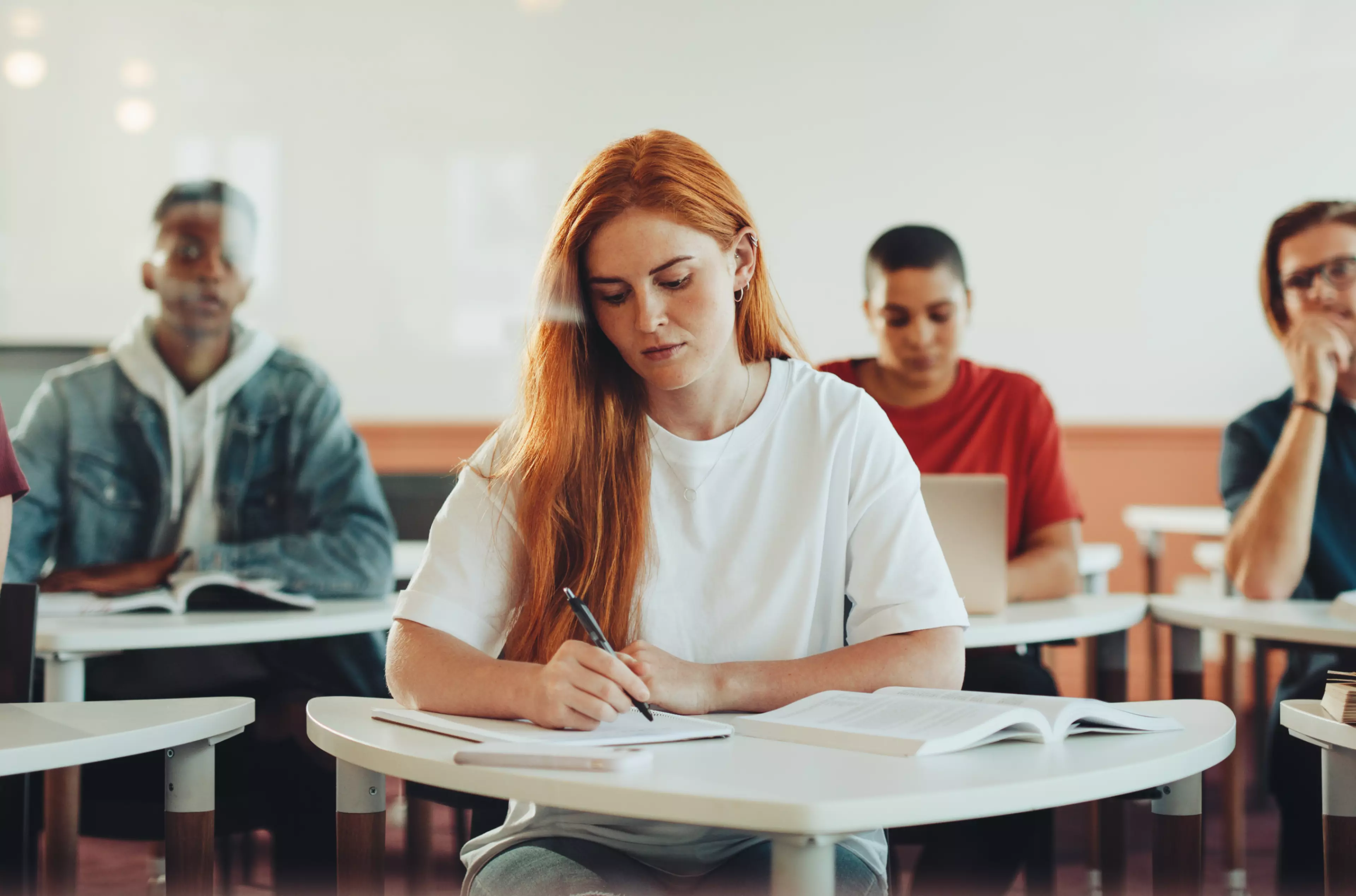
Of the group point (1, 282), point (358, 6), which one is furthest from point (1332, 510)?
point (1, 282)

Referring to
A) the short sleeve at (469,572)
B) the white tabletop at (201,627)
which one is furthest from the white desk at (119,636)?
the short sleeve at (469,572)

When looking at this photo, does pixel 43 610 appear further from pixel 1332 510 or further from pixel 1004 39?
pixel 1004 39

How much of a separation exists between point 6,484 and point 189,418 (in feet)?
3.89

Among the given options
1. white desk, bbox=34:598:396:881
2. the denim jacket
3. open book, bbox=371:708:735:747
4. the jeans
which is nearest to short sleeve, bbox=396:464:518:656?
open book, bbox=371:708:735:747

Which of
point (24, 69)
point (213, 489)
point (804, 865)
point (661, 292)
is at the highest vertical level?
point (24, 69)

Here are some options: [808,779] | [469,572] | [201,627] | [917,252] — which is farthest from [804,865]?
[917,252]

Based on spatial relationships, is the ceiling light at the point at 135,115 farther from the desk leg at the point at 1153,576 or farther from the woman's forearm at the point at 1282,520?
the woman's forearm at the point at 1282,520

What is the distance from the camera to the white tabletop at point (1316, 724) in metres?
1.31

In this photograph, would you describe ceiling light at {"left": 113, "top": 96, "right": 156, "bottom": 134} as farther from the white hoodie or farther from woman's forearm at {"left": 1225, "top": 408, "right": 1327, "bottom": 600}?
woman's forearm at {"left": 1225, "top": 408, "right": 1327, "bottom": 600}

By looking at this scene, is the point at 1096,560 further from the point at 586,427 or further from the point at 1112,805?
the point at 586,427

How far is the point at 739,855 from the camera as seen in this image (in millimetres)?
1225

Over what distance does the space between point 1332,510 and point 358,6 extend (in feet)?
12.1

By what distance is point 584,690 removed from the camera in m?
1.16

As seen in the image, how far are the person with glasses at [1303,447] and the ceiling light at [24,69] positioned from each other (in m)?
4.16
